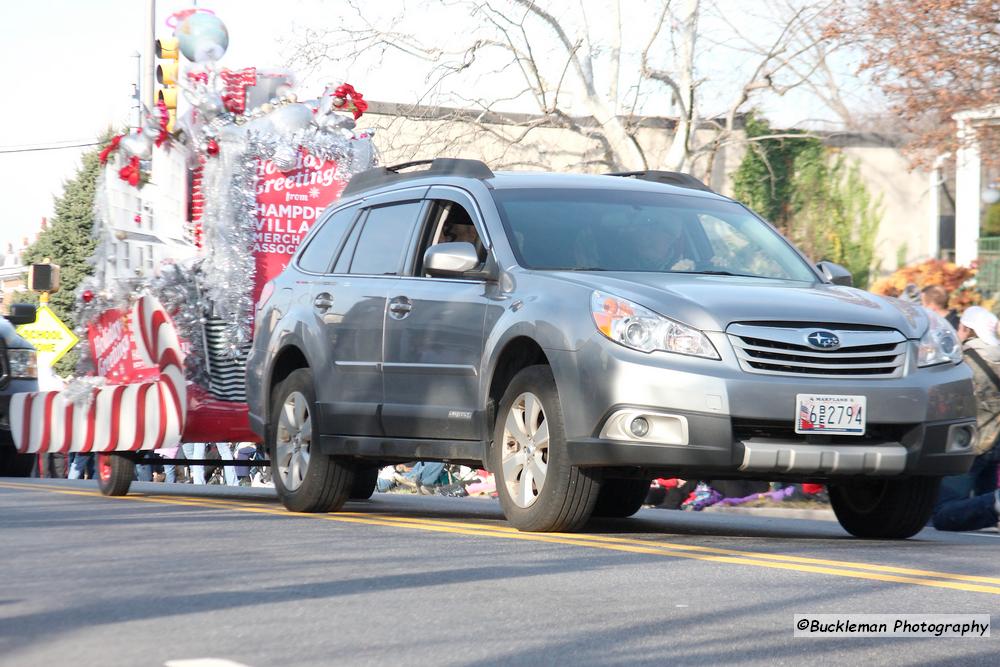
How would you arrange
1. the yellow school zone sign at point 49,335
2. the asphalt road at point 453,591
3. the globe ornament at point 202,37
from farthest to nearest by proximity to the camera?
the yellow school zone sign at point 49,335, the globe ornament at point 202,37, the asphalt road at point 453,591

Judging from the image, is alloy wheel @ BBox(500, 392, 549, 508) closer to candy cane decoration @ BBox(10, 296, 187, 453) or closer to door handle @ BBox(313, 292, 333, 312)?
door handle @ BBox(313, 292, 333, 312)

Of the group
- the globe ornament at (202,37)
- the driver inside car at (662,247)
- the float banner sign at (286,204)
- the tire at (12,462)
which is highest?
the globe ornament at (202,37)

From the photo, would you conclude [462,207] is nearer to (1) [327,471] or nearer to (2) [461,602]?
(1) [327,471]

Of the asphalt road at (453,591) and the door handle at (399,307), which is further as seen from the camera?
the door handle at (399,307)

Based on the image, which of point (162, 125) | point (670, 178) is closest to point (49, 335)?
point (162, 125)

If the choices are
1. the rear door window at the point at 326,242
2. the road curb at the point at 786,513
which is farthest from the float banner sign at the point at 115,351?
the road curb at the point at 786,513

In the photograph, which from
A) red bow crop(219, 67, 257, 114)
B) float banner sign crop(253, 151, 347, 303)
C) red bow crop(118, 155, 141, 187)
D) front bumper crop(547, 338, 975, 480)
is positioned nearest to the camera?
front bumper crop(547, 338, 975, 480)

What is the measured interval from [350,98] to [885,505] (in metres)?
6.00

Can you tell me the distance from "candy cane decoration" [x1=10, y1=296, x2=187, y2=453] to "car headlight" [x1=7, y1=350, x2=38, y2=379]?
504 centimetres

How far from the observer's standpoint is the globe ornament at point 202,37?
14.0m

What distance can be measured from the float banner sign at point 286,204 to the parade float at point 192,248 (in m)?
0.01

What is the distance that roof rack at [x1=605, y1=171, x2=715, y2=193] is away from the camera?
33.5ft

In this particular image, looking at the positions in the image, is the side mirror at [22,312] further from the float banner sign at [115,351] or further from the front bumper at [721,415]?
the front bumper at [721,415]

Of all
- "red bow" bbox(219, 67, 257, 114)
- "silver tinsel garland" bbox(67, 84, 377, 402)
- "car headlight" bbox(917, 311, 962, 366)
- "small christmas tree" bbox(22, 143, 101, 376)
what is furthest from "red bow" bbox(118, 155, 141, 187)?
"small christmas tree" bbox(22, 143, 101, 376)
